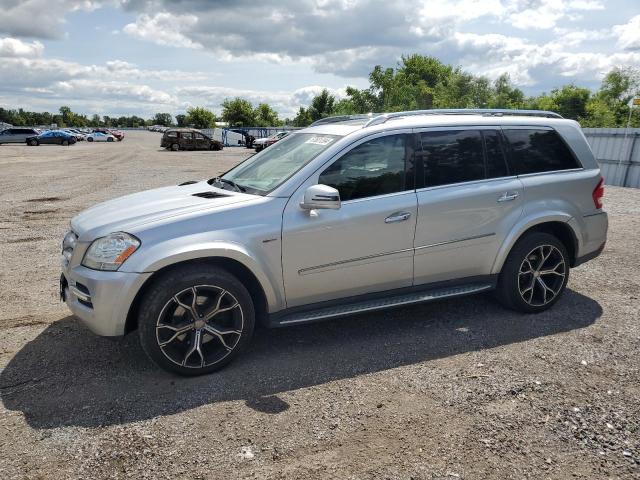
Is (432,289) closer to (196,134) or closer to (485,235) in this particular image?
(485,235)

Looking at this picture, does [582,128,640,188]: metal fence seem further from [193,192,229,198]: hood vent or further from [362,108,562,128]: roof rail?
[193,192,229,198]: hood vent

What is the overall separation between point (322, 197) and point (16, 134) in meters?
49.0

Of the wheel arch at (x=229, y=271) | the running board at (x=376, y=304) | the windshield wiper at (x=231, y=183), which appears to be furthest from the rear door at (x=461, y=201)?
the windshield wiper at (x=231, y=183)

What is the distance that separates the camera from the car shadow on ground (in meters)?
3.19

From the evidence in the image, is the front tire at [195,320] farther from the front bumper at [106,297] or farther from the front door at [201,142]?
the front door at [201,142]

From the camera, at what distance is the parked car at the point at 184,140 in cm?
3738

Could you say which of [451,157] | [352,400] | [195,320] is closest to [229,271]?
[195,320]

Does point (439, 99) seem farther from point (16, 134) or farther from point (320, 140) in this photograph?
point (320, 140)

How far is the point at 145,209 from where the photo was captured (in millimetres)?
3707

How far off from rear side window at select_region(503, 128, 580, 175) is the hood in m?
Answer: 2.51

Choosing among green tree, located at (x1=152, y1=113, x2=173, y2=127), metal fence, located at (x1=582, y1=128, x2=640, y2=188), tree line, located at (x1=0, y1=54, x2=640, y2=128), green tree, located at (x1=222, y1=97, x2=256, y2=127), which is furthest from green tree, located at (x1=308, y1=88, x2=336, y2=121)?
green tree, located at (x1=152, y1=113, x2=173, y2=127)

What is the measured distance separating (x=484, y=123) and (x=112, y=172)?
57.5 feet

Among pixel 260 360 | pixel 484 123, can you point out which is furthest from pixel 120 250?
pixel 484 123

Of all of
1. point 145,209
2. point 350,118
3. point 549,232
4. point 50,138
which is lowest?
point 50,138
